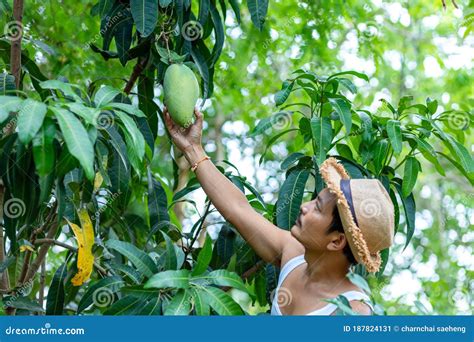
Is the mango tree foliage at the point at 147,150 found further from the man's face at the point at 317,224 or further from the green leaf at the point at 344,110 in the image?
the man's face at the point at 317,224

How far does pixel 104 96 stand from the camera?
2.02m

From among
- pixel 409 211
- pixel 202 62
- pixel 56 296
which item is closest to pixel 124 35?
pixel 202 62

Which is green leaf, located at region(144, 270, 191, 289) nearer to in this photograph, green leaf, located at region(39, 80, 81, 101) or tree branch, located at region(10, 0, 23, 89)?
green leaf, located at region(39, 80, 81, 101)

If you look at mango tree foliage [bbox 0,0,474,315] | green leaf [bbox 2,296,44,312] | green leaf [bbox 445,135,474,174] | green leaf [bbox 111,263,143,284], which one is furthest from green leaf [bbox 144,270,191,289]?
green leaf [bbox 445,135,474,174]

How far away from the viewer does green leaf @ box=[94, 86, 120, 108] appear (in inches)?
78.1

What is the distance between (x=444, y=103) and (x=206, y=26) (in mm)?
3993

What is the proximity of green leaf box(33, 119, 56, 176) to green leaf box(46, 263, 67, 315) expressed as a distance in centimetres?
86

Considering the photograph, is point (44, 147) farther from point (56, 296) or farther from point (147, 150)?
point (56, 296)

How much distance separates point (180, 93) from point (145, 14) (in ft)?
0.88

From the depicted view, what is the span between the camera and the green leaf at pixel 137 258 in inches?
82.5

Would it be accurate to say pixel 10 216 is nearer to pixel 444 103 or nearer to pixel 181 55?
pixel 181 55

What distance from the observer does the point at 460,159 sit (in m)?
A: 2.56

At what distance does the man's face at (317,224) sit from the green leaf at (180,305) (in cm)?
35

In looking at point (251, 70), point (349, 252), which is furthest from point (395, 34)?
point (349, 252)
